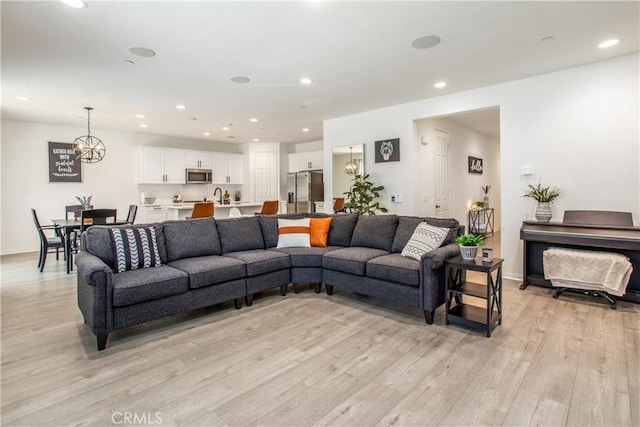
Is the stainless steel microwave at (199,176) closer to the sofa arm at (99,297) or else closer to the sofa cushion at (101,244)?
the sofa cushion at (101,244)

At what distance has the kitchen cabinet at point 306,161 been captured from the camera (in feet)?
29.1

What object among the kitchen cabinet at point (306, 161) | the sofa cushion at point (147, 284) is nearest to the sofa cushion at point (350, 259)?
the sofa cushion at point (147, 284)

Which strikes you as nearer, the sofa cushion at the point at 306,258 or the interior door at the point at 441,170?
the sofa cushion at the point at 306,258

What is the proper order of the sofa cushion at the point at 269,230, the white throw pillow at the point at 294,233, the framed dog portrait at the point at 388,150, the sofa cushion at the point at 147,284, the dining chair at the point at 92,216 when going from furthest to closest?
the framed dog portrait at the point at 388,150 → the dining chair at the point at 92,216 → the sofa cushion at the point at 269,230 → the white throw pillow at the point at 294,233 → the sofa cushion at the point at 147,284

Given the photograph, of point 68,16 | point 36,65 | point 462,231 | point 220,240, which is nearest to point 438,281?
point 462,231

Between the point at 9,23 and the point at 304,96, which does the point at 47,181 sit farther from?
the point at 304,96

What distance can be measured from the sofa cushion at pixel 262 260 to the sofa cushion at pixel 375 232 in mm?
942


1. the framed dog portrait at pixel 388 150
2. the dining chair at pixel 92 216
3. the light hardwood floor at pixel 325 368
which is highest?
the framed dog portrait at pixel 388 150

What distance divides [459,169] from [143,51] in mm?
6326

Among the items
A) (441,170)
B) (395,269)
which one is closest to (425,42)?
→ (395,269)

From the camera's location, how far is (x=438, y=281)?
3010 millimetres

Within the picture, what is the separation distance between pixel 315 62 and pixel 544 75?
9.59 ft

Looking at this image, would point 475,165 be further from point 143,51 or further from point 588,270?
point 143,51

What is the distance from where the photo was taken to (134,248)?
3090 mm
